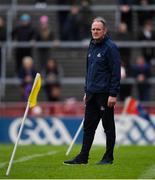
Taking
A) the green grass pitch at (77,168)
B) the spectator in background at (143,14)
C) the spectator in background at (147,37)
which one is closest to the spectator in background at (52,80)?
the spectator in background at (147,37)

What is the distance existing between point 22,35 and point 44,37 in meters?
0.75

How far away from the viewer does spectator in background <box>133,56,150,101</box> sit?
26.7m

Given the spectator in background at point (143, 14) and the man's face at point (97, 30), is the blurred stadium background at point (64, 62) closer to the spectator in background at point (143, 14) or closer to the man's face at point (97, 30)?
the spectator in background at point (143, 14)

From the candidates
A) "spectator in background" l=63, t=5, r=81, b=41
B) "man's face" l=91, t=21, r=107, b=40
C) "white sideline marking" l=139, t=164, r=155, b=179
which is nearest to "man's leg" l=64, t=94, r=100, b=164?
"man's face" l=91, t=21, r=107, b=40

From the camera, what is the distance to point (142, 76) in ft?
87.9

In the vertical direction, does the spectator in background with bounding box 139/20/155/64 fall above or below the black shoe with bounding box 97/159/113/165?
above

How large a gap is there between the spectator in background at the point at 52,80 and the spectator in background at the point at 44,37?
0.80 m

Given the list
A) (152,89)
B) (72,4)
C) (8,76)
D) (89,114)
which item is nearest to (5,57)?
(8,76)

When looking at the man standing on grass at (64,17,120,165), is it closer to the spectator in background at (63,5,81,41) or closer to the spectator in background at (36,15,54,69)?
the spectator in background at (36,15,54,69)

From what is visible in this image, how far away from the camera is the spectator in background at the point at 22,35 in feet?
91.2

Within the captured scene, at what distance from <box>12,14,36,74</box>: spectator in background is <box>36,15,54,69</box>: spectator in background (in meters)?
0.26

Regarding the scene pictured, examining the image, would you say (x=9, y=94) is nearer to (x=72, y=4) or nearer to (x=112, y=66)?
(x=72, y=4)

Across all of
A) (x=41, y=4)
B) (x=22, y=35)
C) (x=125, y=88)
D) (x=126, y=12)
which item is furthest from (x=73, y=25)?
(x=125, y=88)

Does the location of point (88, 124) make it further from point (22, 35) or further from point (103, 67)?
point (22, 35)
